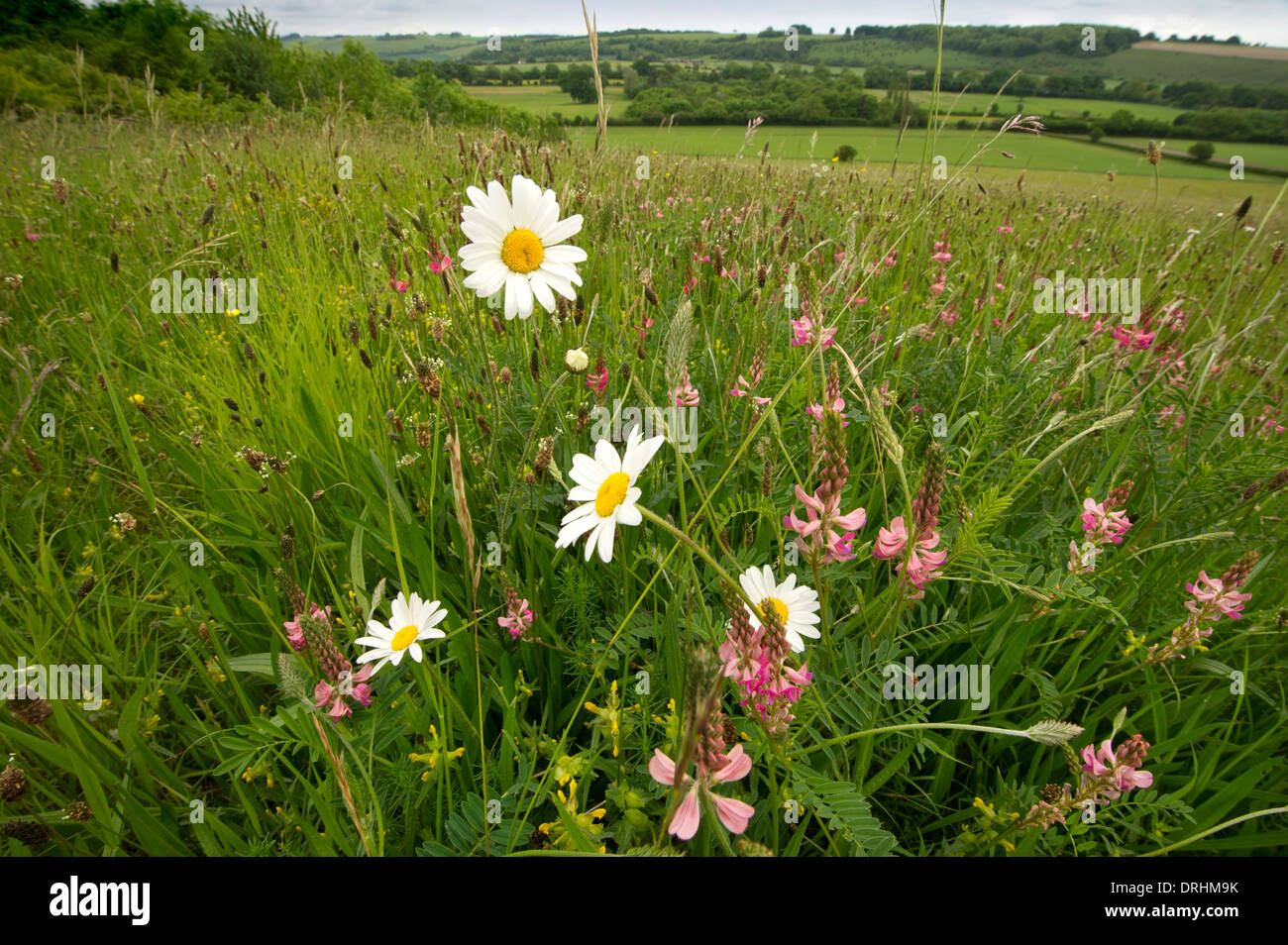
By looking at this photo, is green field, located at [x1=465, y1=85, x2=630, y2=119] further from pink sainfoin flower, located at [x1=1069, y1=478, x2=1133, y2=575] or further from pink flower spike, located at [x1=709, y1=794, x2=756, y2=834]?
pink flower spike, located at [x1=709, y1=794, x2=756, y2=834]

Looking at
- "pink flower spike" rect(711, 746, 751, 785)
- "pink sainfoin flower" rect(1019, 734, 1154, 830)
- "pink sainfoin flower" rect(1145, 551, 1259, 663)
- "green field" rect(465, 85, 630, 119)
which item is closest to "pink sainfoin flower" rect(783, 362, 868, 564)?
"pink flower spike" rect(711, 746, 751, 785)

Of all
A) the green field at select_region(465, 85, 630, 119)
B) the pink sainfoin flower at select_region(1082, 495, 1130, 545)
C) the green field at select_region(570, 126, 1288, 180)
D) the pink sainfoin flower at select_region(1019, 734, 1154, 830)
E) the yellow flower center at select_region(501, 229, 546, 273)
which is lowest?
the pink sainfoin flower at select_region(1019, 734, 1154, 830)

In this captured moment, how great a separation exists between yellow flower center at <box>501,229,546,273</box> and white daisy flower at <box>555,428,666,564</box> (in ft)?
1.96

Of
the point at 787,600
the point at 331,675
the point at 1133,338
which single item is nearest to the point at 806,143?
the point at 1133,338

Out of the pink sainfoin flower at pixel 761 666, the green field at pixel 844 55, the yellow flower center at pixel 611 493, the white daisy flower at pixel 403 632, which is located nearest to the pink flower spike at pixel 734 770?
the pink sainfoin flower at pixel 761 666

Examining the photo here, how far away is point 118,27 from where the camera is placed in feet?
50.8

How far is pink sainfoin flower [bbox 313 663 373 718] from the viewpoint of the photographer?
1.15 meters

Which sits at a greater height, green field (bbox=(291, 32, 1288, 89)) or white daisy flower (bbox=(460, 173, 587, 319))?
green field (bbox=(291, 32, 1288, 89))

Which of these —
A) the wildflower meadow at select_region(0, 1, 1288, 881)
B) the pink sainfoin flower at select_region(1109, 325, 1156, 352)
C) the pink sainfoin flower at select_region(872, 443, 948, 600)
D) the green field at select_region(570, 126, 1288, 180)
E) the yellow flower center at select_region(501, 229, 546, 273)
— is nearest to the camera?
the pink sainfoin flower at select_region(872, 443, 948, 600)

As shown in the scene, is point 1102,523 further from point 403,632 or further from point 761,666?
point 403,632

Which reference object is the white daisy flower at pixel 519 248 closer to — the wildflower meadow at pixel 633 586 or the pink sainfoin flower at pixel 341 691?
the wildflower meadow at pixel 633 586

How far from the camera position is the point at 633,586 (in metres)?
1.66
